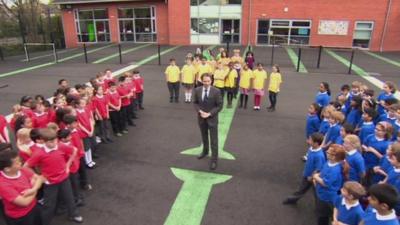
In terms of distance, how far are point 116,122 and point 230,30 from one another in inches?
846

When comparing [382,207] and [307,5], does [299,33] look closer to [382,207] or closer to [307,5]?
[307,5]

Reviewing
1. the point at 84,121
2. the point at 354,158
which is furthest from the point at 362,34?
the point at 84,121

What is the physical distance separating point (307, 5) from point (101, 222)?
83.0 ft

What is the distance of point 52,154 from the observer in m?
4.25

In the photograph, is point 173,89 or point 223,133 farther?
point 173,89

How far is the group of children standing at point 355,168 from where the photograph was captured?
3125 mm

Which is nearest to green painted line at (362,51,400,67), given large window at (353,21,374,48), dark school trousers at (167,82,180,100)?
large window at (353,21,374,48)

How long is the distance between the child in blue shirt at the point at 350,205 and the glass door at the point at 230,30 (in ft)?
81.9

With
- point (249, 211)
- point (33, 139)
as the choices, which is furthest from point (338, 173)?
point (33, 139)

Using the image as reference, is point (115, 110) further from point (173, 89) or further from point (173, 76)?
point (173, 89)

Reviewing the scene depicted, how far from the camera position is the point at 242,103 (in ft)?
35.0

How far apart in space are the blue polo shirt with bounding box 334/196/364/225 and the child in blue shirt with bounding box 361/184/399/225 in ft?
0.89

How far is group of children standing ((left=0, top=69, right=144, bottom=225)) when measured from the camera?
3.68m

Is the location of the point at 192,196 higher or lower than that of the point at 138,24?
lower
